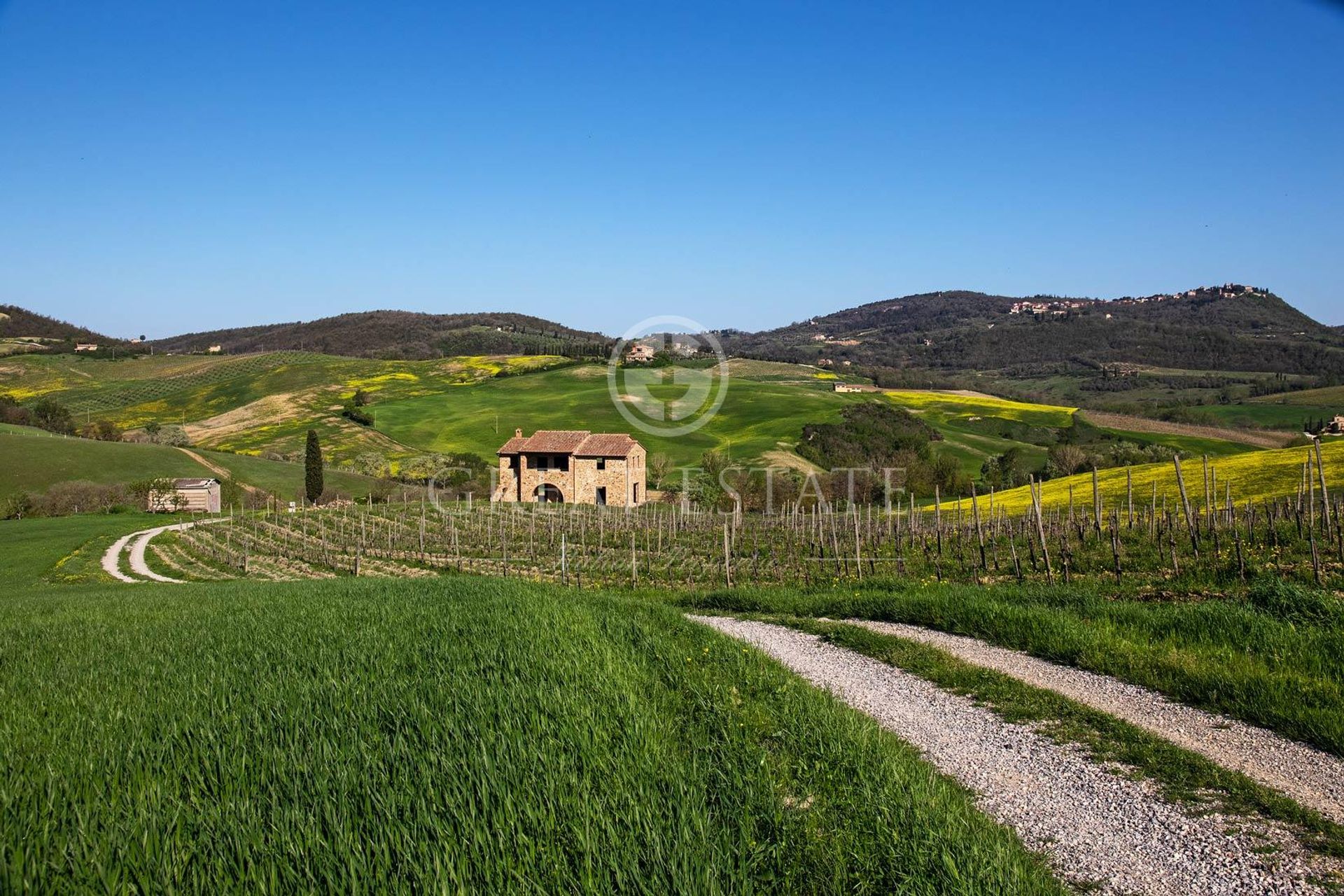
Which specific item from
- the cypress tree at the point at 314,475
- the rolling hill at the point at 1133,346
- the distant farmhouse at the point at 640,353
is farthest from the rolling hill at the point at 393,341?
the cypress tree at the point at 314,475

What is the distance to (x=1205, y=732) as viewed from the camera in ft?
24.6

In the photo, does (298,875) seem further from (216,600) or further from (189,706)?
(216,600)

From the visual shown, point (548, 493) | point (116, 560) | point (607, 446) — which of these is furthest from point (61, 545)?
point (607, 446)

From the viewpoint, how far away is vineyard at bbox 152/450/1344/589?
63.4 feet

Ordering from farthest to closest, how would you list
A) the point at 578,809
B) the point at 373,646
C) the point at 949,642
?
1. the point at 949,642
2. the point at 373,646
3. the point at 578,809

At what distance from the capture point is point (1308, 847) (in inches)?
205

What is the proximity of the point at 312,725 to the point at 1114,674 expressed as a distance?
831 cm

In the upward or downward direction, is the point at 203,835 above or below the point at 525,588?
above

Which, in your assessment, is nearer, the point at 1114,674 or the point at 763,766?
the point at 763,766

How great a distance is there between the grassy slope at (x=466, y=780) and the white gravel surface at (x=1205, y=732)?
2.56 meters

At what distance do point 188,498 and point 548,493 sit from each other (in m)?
25.7

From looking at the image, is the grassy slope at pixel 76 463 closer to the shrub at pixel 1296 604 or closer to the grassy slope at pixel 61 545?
the grassy slope at pixel 61 545

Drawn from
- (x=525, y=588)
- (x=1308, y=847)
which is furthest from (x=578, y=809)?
(x=525, y=588)

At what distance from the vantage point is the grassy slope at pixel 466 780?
3.77m
